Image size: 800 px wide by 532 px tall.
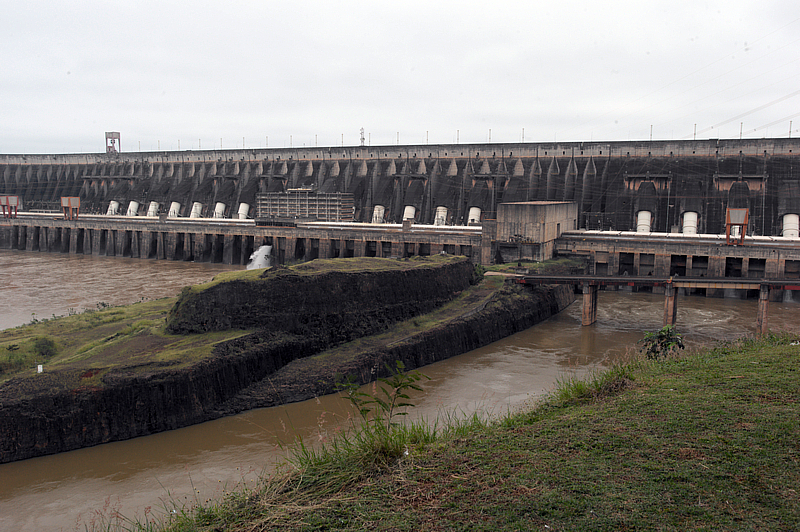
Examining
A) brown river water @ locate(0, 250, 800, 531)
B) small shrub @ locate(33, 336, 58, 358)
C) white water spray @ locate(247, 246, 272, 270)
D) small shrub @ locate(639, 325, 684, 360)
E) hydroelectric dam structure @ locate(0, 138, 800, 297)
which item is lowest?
brown river water @ locate(0, 250, 800, 531)

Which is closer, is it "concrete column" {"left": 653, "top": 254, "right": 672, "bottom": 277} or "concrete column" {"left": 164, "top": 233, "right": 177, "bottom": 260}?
"concrete column" {"left": 653, "top": 254, "right": 672, "bottom": 277}

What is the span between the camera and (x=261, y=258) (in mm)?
42500

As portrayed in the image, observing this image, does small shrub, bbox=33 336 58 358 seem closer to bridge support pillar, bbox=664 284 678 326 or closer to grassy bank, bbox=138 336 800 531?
grassy bank, bbox=138 336 800 531

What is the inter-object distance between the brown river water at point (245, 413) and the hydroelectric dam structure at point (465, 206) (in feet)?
15.7

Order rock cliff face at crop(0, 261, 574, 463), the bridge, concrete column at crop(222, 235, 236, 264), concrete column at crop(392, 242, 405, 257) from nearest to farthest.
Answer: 1. rock cliff face at crop(0, 261, 574, 463)
2. the bridge
3. concrete column at crop(392, 242, 405, 257)
4. concrete column at crop(222, 235, 236, 264)

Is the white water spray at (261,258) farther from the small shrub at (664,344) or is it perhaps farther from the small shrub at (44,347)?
the small shrub at (664,344)

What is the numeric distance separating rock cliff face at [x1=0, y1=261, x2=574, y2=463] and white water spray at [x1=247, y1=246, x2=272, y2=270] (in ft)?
67.5

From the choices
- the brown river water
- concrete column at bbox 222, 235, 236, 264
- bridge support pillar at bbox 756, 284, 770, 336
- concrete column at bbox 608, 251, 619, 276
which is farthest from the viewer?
concrete column at bbox 222, 235, 236, 264

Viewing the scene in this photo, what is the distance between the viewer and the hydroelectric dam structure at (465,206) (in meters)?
33.2

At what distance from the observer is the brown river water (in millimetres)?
10336

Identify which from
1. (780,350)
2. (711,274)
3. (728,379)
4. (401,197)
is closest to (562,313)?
(711,274)

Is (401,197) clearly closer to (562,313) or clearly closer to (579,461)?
(562,313)

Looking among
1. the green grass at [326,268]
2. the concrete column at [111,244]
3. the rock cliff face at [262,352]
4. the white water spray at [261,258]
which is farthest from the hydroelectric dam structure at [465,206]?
the rock cliff face at [262,352]

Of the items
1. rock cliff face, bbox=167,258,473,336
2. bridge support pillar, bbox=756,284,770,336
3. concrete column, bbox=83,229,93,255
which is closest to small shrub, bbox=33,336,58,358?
rock cliff face, bbox=167,258,473,336
